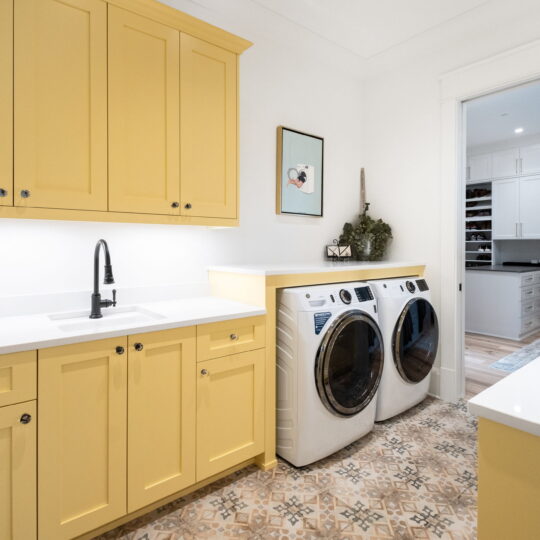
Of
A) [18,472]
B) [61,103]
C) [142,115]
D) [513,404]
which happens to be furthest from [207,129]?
[513,404]

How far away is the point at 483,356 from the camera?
3902 millimetres

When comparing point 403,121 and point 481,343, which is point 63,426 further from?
point 481,343

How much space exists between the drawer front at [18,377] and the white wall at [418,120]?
2591 mm

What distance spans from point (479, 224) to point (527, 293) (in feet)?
4.72

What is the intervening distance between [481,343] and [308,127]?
3335mm

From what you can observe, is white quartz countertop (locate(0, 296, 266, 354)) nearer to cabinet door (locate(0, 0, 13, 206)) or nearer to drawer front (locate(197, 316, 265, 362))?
drawer front (locate(197, 316, 265, 362))

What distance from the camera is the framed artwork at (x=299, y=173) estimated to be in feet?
8.78

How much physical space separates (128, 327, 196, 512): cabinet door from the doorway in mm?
2914

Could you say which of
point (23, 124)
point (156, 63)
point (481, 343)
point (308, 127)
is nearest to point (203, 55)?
point (156, 63)

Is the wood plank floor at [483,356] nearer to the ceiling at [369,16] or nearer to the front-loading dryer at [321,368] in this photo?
the front-loading dryer at [321,368]

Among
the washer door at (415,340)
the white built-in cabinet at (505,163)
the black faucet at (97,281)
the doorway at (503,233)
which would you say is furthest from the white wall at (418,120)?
the white built-in cabinet at (505,163)

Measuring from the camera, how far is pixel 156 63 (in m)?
1.76

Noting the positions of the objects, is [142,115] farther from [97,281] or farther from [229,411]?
[229,411]

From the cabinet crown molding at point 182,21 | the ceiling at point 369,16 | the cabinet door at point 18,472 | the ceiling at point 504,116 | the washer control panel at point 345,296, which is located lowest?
the cabinet door at point 18,472
